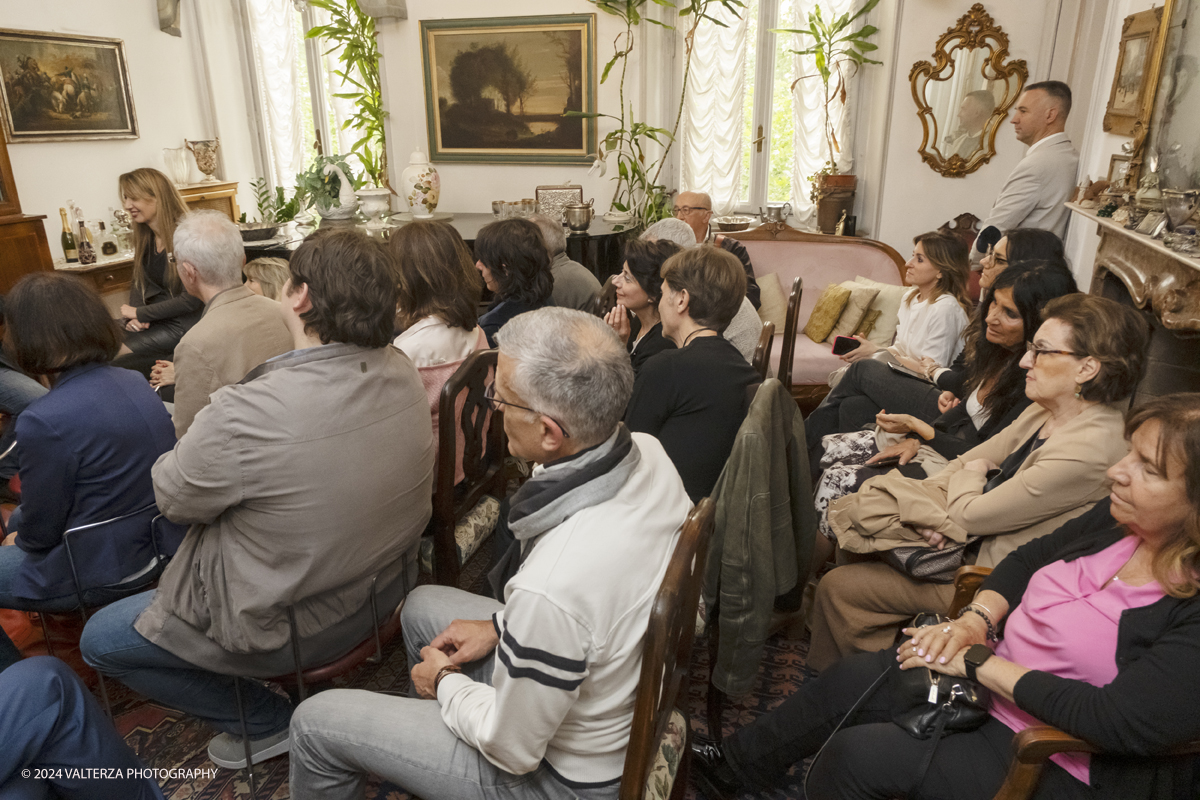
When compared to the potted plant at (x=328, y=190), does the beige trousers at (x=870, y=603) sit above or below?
below

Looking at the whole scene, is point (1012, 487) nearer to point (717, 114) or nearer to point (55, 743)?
point (55, 743)

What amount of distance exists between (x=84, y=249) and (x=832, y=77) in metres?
6.14

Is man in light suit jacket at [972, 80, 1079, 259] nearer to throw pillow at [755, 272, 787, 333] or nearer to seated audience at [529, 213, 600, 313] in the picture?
throw pillow at [755, 272, 787, 333]

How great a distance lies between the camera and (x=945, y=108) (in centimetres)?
520

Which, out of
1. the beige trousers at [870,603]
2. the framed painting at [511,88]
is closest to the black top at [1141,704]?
the beige trousers at [870,603]

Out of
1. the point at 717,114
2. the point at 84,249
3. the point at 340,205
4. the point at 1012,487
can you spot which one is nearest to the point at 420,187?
the point at 340,205

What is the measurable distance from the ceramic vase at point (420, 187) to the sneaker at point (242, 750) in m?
4.18

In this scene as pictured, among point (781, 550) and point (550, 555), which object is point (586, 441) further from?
point (781, 550)

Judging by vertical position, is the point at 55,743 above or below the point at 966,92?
below

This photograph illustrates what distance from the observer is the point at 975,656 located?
1.45 metres

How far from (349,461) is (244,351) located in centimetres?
95

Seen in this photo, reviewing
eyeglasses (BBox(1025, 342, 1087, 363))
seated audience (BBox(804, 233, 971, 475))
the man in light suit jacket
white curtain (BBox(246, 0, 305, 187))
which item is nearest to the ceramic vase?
white curtain (BBox(246, 0, 305, 187))

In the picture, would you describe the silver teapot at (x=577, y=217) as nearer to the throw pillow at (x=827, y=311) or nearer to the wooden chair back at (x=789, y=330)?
the throw pillow at (x=827, y=311)

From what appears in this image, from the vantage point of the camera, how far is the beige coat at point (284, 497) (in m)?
1.54
